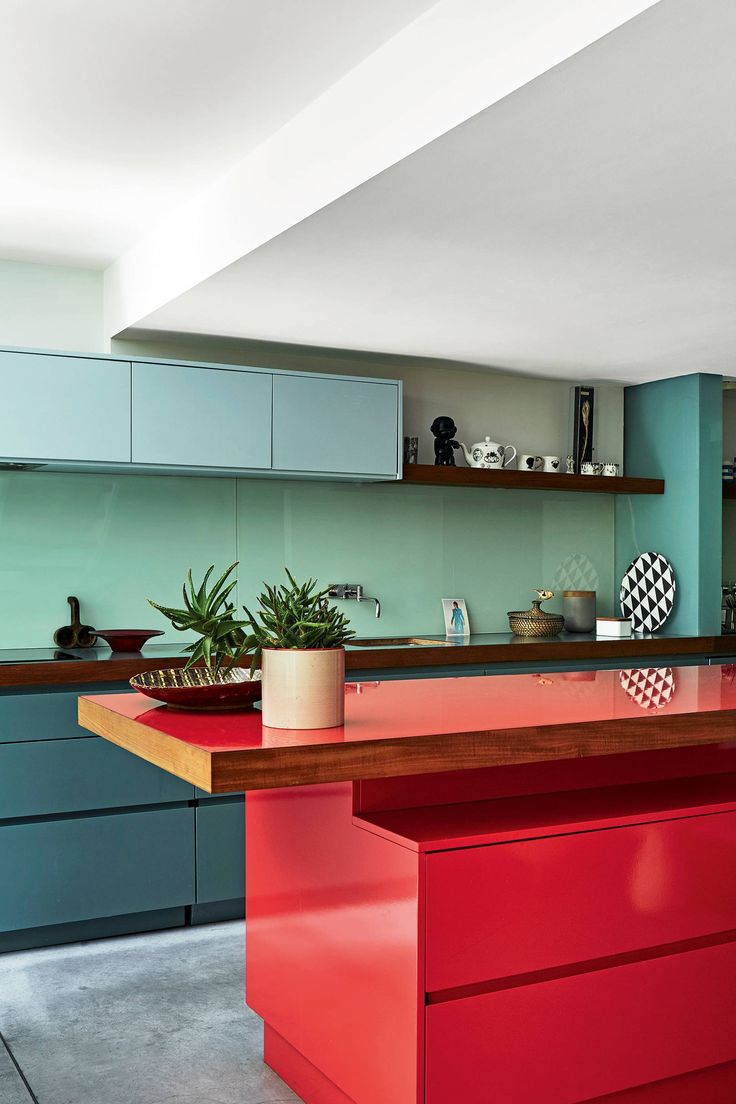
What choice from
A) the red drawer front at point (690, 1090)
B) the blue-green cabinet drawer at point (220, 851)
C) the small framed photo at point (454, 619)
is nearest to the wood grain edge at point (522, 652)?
the small framed photo at point (454, 619)

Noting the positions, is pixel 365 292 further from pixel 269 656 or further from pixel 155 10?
pixel 269 656

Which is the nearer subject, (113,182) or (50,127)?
(50,127)

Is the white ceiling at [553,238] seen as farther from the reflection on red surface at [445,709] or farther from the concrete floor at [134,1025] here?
the concrete floor at [134,1025]

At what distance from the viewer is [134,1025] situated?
9.93 ft

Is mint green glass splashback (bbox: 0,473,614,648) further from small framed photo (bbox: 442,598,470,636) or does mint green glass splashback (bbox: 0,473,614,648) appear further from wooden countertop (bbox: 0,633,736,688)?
wooden countertop (bbox: 0,633,736,688)

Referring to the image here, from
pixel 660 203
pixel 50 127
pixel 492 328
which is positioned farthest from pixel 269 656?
pixel 492 328

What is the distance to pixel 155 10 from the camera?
251cm

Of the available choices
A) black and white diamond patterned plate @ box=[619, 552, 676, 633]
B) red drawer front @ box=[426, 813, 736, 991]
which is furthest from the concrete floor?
black and white diamond patterned plate @ box=[619, 552, 676, 633]

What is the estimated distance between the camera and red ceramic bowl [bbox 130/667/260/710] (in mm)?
2176

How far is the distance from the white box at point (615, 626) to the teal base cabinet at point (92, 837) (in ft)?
7.35

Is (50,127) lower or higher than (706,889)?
higher

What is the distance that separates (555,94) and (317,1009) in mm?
2038

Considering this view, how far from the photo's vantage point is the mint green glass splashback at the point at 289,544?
446 centimetres

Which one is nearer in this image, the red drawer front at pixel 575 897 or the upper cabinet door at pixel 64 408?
the red drawer front at pixel 575 897
